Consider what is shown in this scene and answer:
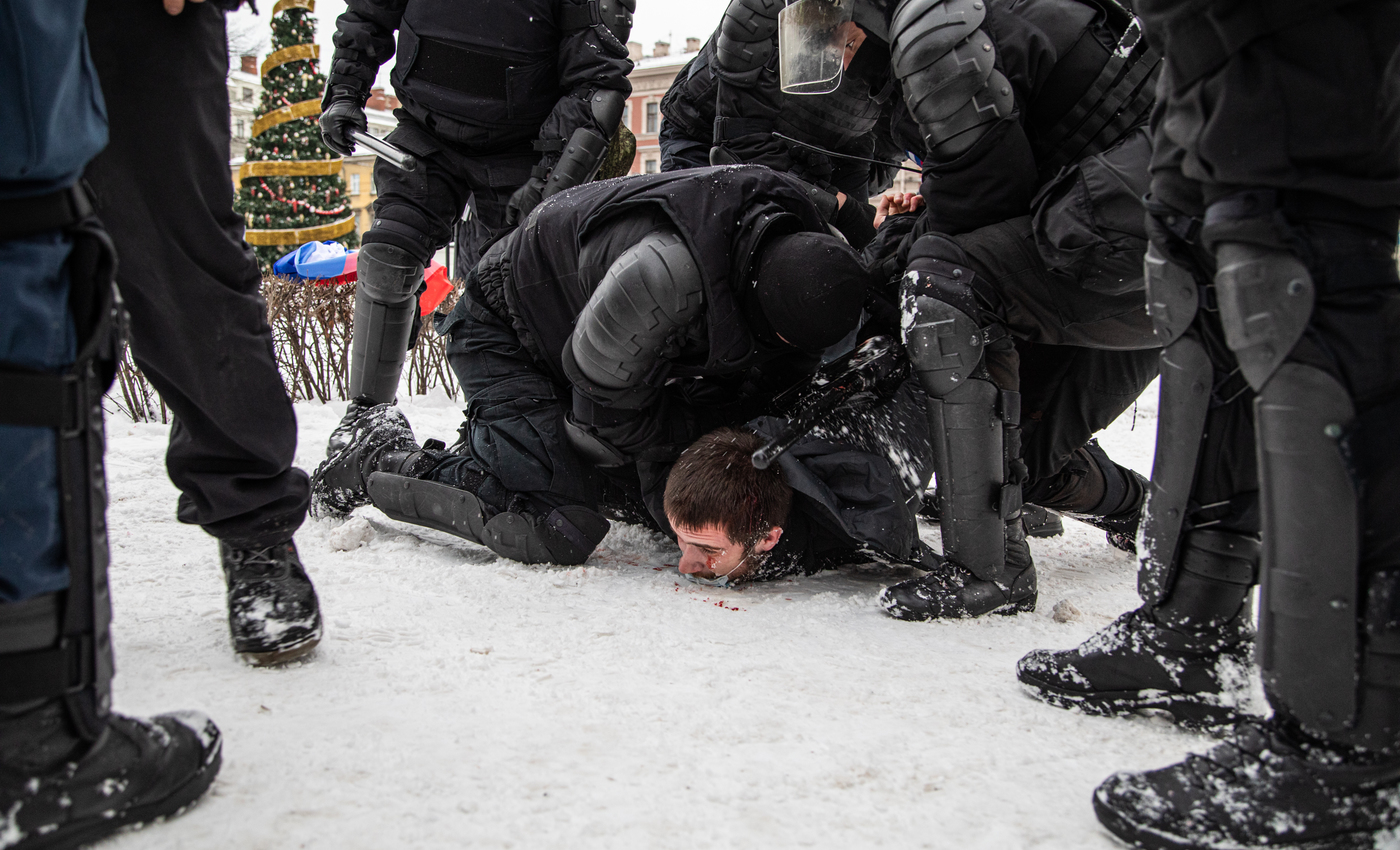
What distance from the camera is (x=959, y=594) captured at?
205 cm

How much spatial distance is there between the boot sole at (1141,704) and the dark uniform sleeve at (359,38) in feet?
10.1

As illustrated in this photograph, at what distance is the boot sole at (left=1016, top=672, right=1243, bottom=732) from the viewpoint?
1.43 m

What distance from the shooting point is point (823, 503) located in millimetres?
2219

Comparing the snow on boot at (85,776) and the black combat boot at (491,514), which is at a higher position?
the snow on boot at (85,776)

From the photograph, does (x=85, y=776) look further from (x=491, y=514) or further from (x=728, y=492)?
(x=491, y=514)

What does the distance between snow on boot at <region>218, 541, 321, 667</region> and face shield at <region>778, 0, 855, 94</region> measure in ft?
5.81

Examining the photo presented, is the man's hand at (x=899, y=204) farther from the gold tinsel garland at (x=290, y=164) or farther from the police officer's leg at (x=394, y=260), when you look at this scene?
the gold tinsel garland at (x=290, y=164)

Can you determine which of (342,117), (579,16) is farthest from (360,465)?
(579,16)

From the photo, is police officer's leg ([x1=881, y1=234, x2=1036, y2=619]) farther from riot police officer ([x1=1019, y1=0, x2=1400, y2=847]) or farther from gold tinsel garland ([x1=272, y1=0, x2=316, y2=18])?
gold tinsel garland ([x1=272, y1=0, x2=316, y2=18])

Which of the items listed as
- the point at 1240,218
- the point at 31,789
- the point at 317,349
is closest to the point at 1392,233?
the point at 1240,218

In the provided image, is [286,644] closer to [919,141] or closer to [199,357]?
[199,357]

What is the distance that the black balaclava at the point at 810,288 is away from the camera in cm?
212

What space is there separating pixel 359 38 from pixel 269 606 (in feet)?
8.47

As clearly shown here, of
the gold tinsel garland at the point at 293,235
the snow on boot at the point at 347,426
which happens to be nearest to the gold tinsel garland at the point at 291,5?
the gold tinsel garland at the point at 293,235
